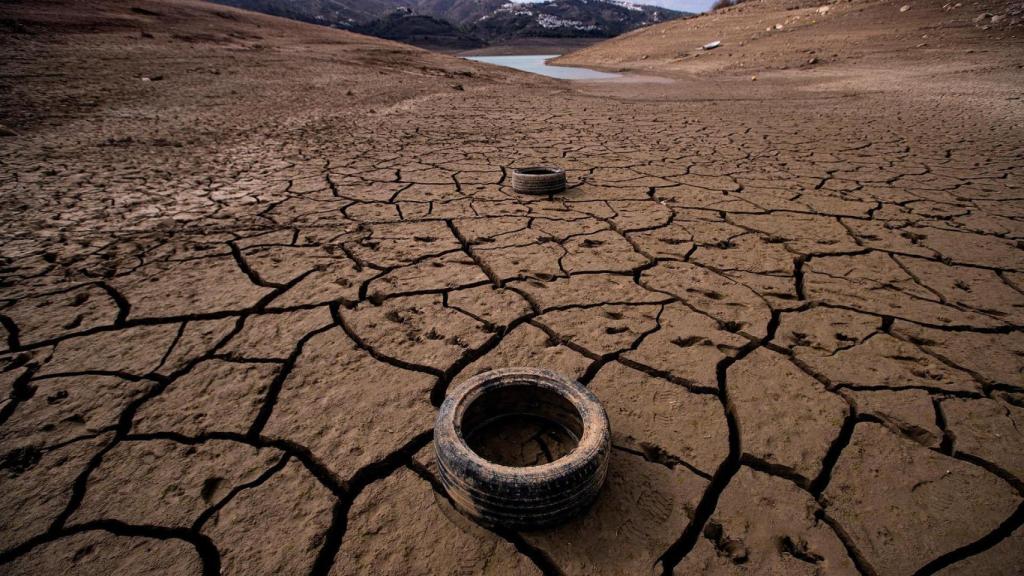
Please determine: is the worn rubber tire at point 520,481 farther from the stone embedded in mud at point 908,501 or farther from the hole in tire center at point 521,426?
the stone embedded in mud at point 908,501

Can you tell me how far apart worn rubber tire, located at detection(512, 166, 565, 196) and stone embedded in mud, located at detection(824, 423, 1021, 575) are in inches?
90.9

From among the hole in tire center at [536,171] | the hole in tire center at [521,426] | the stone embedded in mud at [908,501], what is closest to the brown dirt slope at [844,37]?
the hole in tire center at [536,171]

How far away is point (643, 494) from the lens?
111 centimetres

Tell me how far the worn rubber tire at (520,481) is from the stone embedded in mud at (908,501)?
0.59m

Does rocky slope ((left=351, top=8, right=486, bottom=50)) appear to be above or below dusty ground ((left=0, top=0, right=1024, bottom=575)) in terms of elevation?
above

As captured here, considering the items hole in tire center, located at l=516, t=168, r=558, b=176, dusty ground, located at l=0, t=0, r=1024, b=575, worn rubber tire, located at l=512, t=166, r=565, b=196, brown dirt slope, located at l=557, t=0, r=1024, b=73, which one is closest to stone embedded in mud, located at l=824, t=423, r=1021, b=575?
dusty ground, located at l=0, t=0, r=1024, b=575

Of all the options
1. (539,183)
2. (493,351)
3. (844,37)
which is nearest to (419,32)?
(844,37)

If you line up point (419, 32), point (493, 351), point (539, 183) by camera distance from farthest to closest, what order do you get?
point (419, 32)
point (539, 183)
point (493, 351)

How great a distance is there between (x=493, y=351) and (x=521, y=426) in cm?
36

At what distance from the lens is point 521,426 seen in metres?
1.30

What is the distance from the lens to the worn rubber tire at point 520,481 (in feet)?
3.11

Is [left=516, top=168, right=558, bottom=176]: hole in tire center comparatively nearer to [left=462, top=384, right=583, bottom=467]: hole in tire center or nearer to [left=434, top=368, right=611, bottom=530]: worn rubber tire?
[left=462, top=384, right=583, bottom=467]: hole in tire center

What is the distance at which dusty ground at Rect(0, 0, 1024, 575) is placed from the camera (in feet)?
3.33

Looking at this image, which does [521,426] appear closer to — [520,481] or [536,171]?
[520,481]
